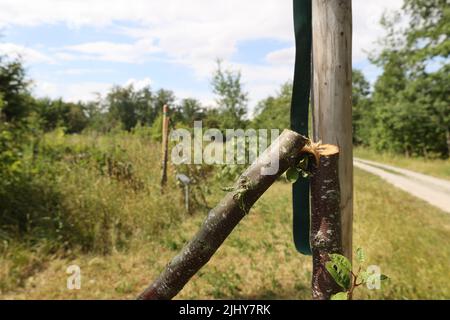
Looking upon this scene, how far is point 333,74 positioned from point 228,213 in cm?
54

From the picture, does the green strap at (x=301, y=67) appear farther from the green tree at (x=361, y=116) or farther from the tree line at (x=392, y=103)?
the green tree at (x=361, y=116)

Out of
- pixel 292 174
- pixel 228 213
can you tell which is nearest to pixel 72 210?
pixel 228 213

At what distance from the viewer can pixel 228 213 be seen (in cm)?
102

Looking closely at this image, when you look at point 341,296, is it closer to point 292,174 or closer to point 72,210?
point 292,174

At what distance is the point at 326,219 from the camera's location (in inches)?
38.6

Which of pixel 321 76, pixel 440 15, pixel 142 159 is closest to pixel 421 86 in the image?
pixel 440 15

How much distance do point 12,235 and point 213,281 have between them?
2.67 metres

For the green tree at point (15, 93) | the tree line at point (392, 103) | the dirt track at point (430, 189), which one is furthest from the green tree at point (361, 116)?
the green tree at point (15, 93)

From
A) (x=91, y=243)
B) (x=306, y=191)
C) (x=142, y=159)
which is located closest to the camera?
(x=306, y=191)

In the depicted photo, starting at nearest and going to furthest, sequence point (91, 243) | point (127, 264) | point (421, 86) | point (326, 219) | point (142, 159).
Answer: point (326, 219), point (127, 264), point (91, 243), point (142, 159), point (421, 86)

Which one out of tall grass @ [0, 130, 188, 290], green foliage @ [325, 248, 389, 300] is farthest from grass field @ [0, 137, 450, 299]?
green foliage @ [325, 248, 389, 300]

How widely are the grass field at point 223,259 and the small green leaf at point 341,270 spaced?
2.45 m

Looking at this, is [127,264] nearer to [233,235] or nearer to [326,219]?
[233,235]

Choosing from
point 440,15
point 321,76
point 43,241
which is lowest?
point 43,241
